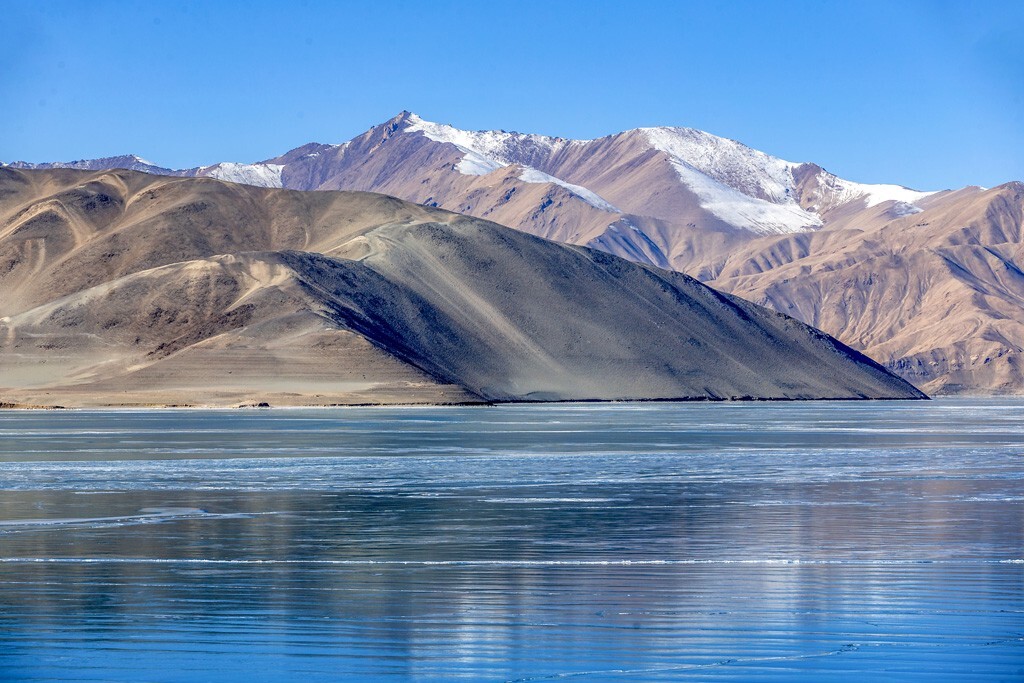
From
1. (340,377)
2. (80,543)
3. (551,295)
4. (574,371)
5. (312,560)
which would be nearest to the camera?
(312,560)

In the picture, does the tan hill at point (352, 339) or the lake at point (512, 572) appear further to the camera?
the tan hill at point (352, 339)

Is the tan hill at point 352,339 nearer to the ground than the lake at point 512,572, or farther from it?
farther from it

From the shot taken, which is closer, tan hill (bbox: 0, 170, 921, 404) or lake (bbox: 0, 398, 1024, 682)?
lake (bbox: 0, 398, 1024, 682)

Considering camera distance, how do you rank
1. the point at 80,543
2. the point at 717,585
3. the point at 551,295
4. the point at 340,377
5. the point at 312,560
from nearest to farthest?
the point at 717,585 < the point at 312,560 < the point at 80,543 < the point at 340,377 < the point at 551,295

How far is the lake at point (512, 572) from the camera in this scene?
53.9 feet

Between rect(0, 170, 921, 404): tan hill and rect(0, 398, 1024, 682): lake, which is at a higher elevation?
rect(0, 170, 921, 404): tan hill

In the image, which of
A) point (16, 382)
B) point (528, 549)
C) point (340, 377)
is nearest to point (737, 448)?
point (528, 549)

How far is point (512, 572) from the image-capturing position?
23.1m

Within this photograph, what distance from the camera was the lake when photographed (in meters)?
16.4

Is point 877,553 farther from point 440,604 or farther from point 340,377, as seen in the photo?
point 340,377

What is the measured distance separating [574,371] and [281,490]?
458 feet

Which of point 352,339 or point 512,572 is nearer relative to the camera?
point 512,572

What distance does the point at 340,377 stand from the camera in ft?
511

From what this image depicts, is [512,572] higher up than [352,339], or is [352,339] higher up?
[352,339]
